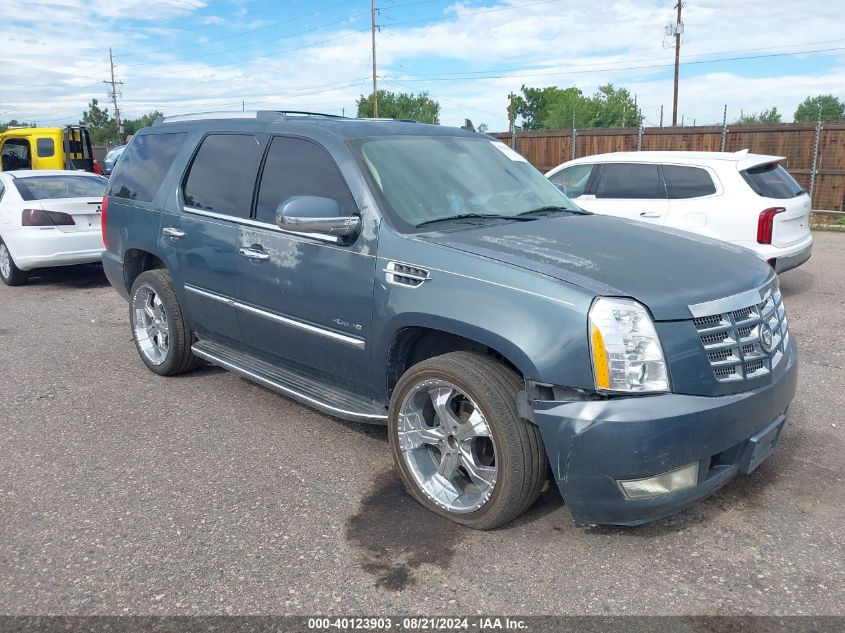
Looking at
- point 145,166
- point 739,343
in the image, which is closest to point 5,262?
point 145,166

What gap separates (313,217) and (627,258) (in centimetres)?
154

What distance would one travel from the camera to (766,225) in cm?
746

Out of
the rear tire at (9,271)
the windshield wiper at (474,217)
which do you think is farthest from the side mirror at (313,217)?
the rear tire at (9,271)

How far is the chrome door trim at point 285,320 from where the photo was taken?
376cm

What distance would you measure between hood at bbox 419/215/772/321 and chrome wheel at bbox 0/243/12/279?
26.6 ft

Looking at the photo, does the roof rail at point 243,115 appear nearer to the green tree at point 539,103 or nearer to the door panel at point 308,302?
the door panel at point 308,302

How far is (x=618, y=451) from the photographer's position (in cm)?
281

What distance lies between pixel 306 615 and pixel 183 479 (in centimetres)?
143

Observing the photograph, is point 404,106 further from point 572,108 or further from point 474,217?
point 474,217

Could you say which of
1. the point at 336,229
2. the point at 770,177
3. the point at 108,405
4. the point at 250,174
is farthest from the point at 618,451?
the point at 770,177

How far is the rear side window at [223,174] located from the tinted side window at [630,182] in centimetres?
516

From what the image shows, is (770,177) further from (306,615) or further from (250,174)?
(306,615)

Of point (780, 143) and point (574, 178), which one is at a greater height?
point (780, 143)

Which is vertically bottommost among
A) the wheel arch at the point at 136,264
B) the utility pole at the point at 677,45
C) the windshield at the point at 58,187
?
the wheel arch at the point at 136,264
